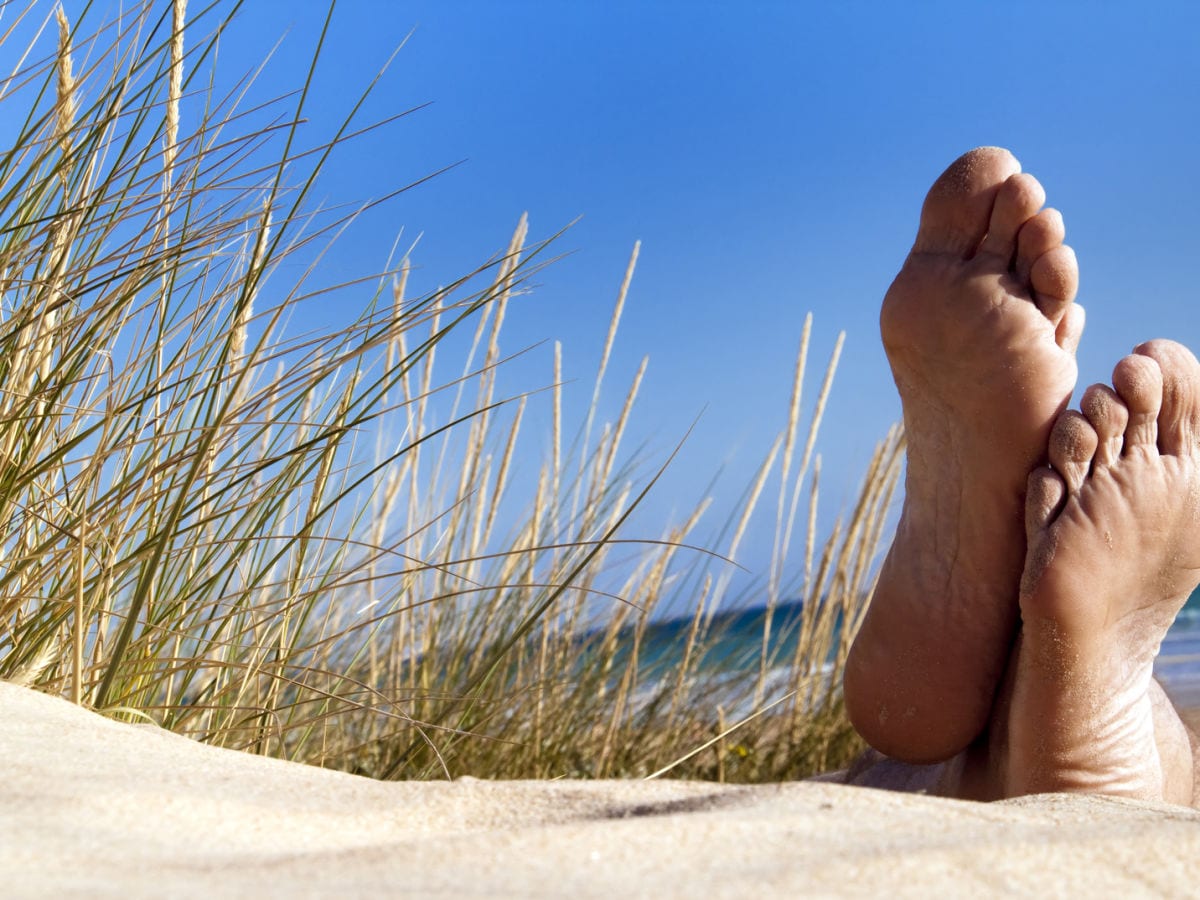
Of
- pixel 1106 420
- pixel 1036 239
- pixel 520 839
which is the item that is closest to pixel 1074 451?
pixel 1106 420

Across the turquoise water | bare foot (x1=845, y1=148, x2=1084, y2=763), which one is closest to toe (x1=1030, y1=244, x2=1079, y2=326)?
bare foot (x1=845, y1=148, x2=1084, y2=763)

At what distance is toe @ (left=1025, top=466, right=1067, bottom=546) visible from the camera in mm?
1237

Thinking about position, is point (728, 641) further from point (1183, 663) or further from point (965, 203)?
point (1183, 663)

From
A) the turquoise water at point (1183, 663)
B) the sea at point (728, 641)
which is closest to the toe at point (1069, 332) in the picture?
the sea at point (728, 641)

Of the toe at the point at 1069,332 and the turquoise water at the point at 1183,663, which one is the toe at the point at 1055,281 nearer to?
the toe at the point at 1069,332

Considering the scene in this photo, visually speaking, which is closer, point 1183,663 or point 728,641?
point 728,641

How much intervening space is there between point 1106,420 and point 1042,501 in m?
0.13

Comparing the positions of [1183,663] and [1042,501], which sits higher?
[1042,501]

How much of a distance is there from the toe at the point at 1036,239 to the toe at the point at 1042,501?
25cm

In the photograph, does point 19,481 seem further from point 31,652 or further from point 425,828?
point 425,828

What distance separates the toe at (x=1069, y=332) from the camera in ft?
4.35

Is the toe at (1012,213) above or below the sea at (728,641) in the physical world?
above

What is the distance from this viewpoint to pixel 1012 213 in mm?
1354

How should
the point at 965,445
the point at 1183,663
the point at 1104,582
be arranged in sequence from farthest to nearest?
the point at 1183,663 < the point at 965,445 < the point at 1104,582
